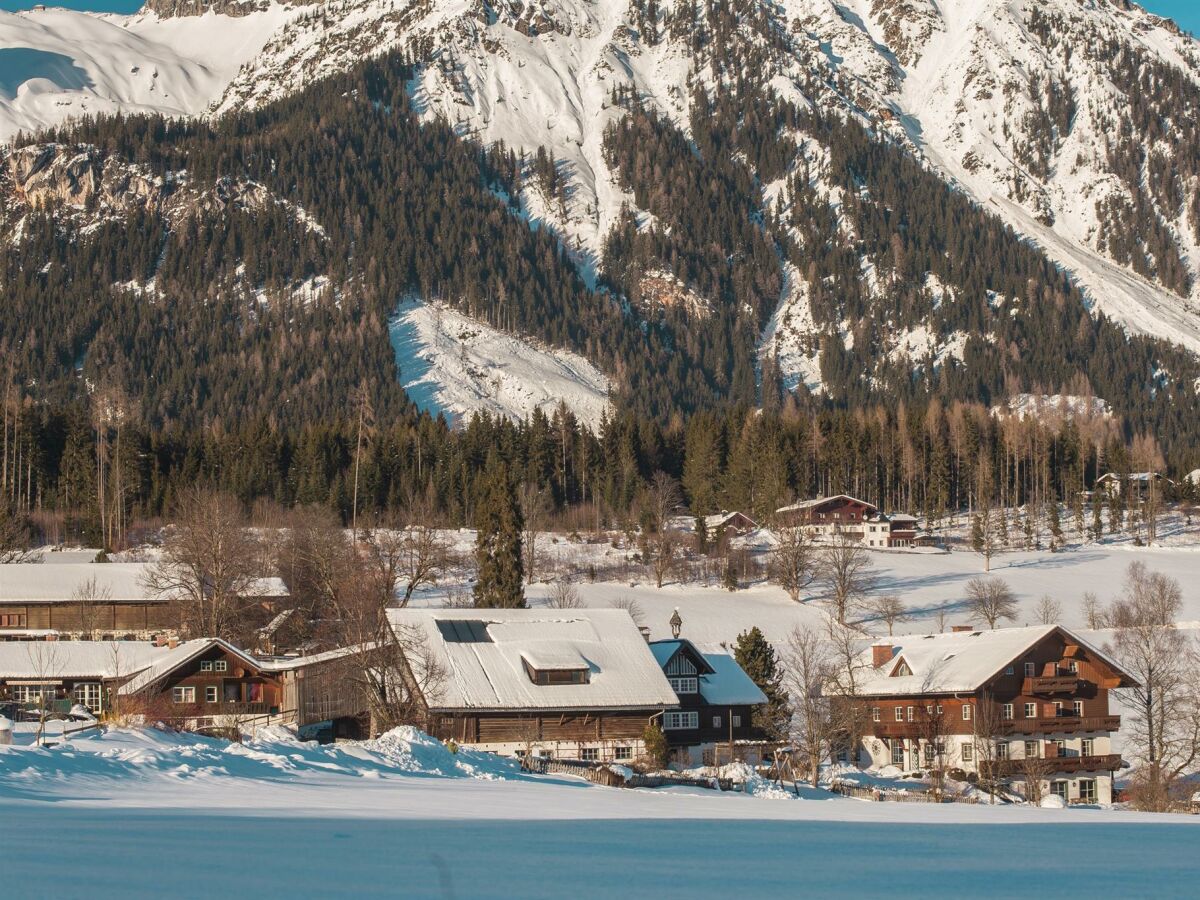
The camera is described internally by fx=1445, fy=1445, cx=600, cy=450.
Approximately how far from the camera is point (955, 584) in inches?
4277

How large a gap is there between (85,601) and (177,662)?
79.7ft

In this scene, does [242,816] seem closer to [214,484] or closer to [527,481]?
[214,484]

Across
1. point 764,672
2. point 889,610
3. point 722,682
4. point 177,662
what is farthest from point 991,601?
point 177,662

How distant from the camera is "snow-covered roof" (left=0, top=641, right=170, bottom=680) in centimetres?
6650

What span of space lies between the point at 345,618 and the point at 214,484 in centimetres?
7756

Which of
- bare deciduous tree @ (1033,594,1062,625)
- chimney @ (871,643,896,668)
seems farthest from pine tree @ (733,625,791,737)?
bare deciduous tree @ (1033,594,1062,625)

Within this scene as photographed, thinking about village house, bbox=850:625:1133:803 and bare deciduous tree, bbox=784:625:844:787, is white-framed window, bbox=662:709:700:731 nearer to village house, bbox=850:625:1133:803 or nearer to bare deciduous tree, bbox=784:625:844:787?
bare deciduous tree, bbox=784:625:844:787

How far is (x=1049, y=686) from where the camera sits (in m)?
65.5

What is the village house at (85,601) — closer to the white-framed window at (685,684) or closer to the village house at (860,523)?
the white-framed window at (685,684)

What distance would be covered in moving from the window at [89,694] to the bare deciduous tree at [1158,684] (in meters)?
46.1

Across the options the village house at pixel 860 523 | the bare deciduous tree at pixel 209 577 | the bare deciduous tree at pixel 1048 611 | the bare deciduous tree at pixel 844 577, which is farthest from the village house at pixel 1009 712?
the village house at pixel 860 523

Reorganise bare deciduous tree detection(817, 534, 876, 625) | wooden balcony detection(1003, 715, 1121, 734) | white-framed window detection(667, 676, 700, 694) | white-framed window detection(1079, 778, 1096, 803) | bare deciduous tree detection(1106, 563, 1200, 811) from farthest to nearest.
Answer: bare deciduous tree detection(817, 534, 876, 625), wooden balcony detection(1003, 715, 1121, 734), white-framed window detection(1079, 778, 1096, 803), white-framed window detection(667, 676, 700, 694), bare deciduous tree detection(1106, 563, 1200, 811)

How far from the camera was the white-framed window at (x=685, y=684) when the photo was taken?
204ft

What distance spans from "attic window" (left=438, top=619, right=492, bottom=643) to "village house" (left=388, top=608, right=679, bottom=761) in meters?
0.05
